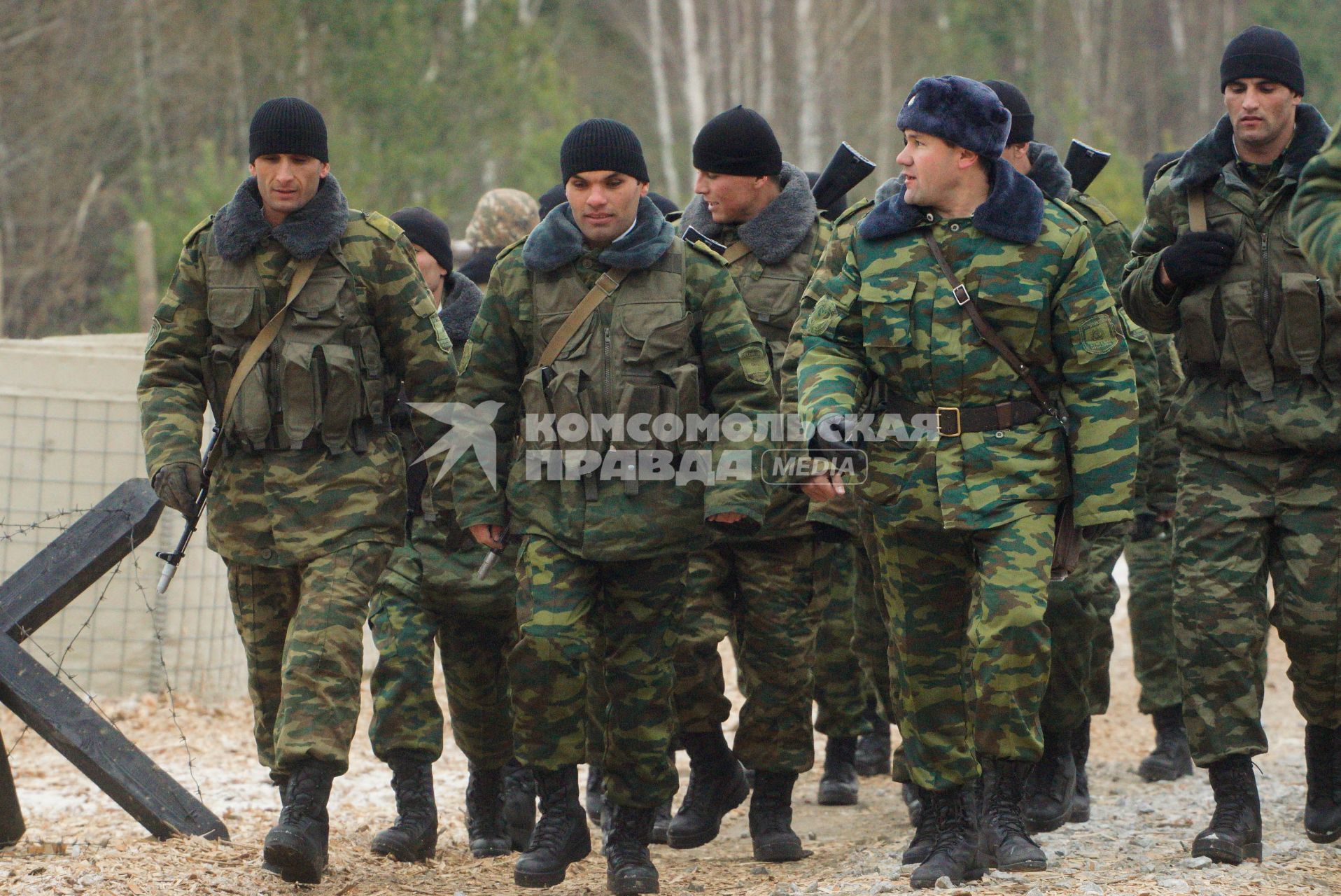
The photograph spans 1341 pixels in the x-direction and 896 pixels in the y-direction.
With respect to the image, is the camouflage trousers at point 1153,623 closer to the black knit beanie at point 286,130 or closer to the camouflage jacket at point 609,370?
the camouflage jacket at point 609,370

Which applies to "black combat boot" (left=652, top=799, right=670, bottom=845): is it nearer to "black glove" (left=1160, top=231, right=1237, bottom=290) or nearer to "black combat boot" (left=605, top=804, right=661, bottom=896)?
"black combat boot" (left=605, top=804, right=661, bottom=896)

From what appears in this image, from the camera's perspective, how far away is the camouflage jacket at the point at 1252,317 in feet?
18.9

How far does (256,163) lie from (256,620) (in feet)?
4.91

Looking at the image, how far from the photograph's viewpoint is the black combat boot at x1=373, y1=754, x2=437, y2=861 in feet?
21.2

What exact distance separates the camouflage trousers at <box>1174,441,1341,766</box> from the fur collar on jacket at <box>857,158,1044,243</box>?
1.11 meters

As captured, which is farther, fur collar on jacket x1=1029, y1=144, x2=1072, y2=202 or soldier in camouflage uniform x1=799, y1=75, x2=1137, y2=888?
fur collar on jacket x1=1029, y1=144, x2=1072, y2=202

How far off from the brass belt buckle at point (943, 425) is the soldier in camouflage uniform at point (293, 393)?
5.51 feet

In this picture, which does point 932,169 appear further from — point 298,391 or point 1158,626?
point 1158,626

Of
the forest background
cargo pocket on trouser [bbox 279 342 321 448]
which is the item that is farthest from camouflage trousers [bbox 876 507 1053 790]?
the forest background

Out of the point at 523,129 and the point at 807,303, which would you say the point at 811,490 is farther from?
the point at 523,129

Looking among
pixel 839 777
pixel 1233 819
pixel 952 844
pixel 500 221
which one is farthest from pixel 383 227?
pixel 1233 819

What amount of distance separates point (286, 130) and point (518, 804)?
2.67m

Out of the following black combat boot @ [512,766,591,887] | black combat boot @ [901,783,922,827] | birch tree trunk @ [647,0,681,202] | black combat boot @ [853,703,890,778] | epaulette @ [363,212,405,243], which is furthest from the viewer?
birch tree trunk @ [647,0,681,202]

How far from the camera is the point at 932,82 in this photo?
5.56m
